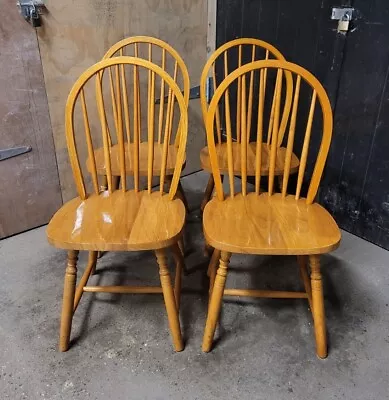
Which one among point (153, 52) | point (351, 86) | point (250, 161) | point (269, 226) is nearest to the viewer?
point (269, 226)

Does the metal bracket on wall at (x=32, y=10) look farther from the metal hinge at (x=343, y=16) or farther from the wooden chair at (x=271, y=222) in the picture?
the metal hinge at (x=343, y=16)

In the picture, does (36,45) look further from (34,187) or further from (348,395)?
(348,395)

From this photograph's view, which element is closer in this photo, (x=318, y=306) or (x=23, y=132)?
(x=318, y=306)

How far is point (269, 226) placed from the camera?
116 centimetres

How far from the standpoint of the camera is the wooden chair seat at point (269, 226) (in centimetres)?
107

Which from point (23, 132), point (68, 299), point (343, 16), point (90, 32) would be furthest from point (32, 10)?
point (343, 16)

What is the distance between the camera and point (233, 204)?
1.30 m

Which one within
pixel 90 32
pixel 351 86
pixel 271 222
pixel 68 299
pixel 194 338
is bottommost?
pixel 194 338

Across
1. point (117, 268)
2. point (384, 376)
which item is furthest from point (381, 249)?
point (117, 268)

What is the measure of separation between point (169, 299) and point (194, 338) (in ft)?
0.76

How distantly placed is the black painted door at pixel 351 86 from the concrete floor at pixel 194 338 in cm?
27

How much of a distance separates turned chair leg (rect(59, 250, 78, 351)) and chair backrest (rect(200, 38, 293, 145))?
754mm

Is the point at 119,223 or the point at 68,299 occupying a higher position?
the point at 119,223

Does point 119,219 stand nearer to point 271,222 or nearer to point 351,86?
point 271,222
